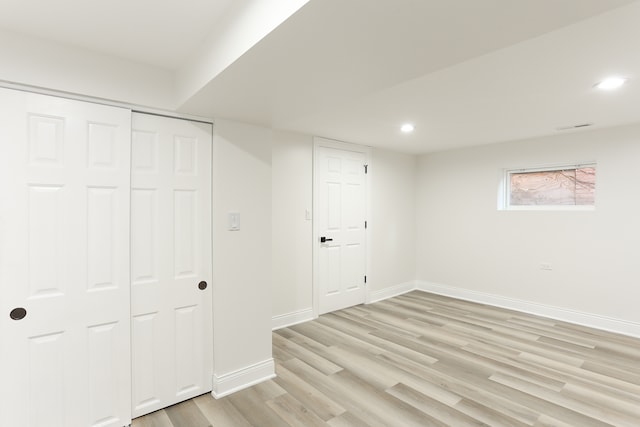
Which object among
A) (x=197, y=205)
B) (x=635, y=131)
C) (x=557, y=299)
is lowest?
(x=557, y=299)

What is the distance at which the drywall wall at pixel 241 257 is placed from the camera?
8.19 feet

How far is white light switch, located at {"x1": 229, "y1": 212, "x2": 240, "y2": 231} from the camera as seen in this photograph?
2.55 m

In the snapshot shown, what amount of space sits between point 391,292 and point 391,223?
3.73 feet

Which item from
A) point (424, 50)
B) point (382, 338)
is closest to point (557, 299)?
point (382, 338)

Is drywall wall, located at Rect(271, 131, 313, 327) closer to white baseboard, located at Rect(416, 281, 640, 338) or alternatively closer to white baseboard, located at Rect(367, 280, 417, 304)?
white baseboard, located at Rect(367, 280, 417, 304)

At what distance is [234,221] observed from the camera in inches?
101

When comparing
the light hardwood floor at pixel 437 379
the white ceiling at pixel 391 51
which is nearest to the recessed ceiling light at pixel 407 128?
the white ceiling at pixel 391 51

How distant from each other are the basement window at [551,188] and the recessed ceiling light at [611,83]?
6.12 feet

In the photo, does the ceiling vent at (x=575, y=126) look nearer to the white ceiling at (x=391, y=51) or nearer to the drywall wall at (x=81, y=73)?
the white ceiling at (x=391, y=51)

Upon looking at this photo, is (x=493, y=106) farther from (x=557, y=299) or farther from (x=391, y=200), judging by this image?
(x=557, y=299)

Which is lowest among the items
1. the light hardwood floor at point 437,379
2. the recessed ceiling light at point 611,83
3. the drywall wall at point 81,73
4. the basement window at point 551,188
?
the light hardwood floor at point 437,379

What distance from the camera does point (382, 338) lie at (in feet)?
11.8

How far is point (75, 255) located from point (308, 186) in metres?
2.66

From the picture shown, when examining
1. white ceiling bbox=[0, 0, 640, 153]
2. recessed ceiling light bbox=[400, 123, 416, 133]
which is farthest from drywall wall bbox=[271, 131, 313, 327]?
recessed ceiling light bbox=[400, 123, 416, 133]
